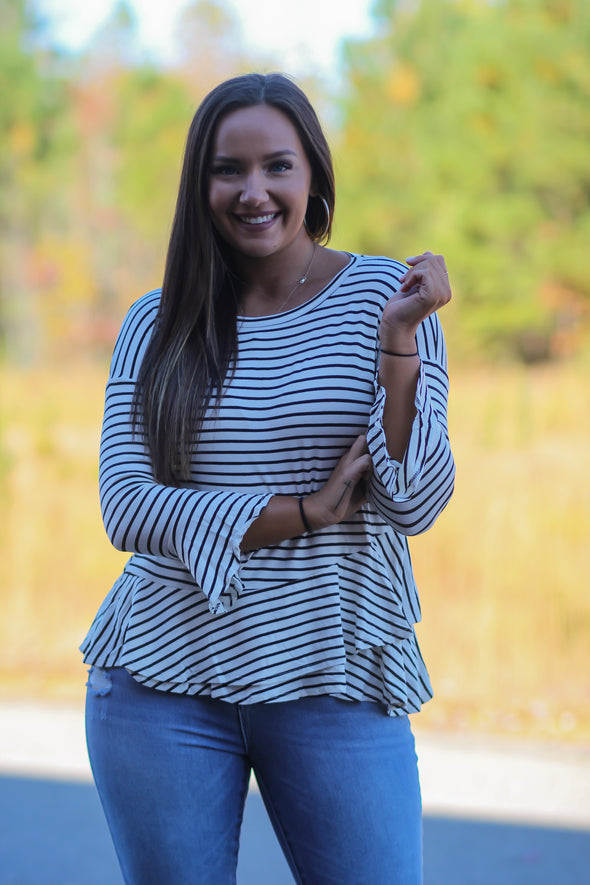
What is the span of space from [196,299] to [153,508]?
0.93 feet

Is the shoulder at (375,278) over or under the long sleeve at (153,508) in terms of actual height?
over

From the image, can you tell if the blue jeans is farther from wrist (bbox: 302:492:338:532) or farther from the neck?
the neck

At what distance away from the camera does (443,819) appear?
113 inches

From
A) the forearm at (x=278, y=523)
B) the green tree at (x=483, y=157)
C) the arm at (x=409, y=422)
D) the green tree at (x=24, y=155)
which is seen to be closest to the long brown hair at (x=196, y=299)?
the forearm at (x=278, y=523)

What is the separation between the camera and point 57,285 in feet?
34.2

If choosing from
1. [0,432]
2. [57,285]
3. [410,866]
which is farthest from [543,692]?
[57,285]

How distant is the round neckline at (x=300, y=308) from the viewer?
1.32 meters

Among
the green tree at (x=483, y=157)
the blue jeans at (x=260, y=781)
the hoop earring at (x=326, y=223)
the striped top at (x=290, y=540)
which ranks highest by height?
the green tree at (x=483, y=157)

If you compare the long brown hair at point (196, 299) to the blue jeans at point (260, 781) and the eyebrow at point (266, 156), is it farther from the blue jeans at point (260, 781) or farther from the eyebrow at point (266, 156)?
the blue jeans at point (260, 781)

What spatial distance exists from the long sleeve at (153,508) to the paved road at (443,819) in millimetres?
1652

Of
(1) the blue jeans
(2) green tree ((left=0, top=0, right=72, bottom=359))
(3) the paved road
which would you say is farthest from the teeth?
→ (2) green tree ((left=0, top=0, right=72, bottom=359))

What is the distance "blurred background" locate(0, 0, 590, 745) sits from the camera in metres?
4.40

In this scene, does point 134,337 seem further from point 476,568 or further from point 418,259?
point 476,568

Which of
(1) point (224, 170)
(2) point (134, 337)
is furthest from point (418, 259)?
(2) point (134, 337)
